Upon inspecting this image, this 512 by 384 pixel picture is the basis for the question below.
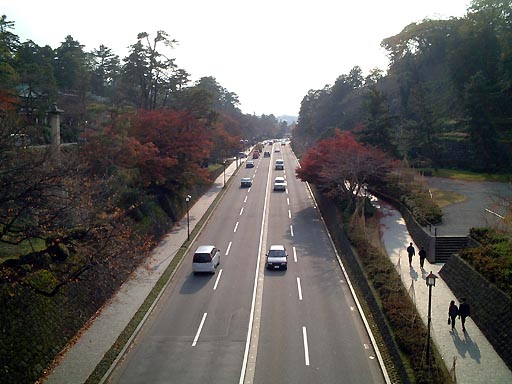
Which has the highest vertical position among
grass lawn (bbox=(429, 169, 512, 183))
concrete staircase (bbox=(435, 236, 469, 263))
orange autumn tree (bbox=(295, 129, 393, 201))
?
orange autumn tree (bbox=(295, 129, 393, 201))

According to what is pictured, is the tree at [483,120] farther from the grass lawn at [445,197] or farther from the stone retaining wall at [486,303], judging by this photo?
the stone retaining wall at [486,303]

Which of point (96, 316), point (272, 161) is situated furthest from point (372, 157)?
point (272, 161)

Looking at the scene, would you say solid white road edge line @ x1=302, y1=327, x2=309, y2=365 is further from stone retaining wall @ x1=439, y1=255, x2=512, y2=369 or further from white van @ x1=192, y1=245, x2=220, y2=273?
white van @ x1=192, y1=245, x2=220, y2=273

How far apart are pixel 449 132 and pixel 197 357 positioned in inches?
2027

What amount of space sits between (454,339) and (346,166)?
70.5 ft

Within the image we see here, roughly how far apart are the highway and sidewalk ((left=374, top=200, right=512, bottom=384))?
8.80 ft

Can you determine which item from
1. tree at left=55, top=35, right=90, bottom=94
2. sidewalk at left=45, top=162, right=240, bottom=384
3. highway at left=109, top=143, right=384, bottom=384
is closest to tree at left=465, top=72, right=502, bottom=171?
highway at left=109, top=143, right=384, bottom=384

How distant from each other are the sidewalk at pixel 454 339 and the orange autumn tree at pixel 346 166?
1176 cm

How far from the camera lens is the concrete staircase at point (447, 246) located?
28094 mm

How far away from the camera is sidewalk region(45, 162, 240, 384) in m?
17.5

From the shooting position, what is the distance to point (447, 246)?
28375 mm

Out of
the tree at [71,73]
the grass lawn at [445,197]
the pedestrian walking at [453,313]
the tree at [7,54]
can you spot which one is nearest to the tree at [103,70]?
the tree at [71,73]

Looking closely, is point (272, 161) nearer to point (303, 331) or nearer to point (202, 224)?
point (202, 224)

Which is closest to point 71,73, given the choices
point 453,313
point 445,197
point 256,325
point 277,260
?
point 277,260
